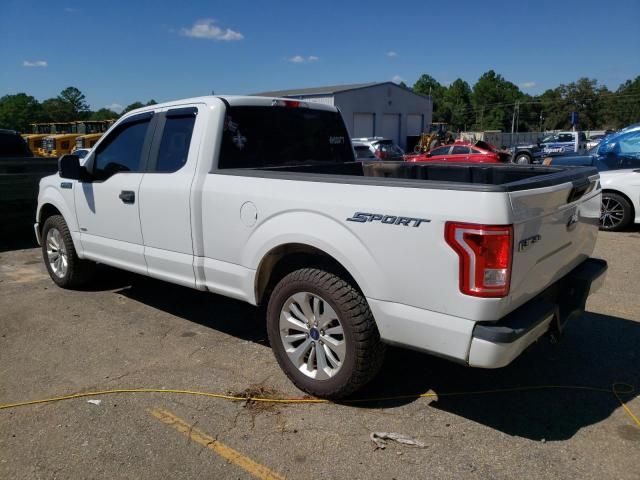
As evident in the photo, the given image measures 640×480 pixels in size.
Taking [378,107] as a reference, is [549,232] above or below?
below

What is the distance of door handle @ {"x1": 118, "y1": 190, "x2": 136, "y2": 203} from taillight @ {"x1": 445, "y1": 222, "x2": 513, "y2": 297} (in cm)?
287

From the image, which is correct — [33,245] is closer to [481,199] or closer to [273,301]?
[273,301]

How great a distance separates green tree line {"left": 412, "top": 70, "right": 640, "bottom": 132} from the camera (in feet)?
356

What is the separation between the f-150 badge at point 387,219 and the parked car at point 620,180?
749 centimetres

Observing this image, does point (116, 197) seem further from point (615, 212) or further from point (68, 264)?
point (615, 212)

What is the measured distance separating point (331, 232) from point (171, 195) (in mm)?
1572

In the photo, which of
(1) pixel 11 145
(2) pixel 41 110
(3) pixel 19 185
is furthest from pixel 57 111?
(3) pixel 19 185

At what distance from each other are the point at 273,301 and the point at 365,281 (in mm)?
804

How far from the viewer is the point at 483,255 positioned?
8.42 feet

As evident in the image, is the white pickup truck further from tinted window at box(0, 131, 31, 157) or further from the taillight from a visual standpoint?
tinted window at box(0, 131, 31, 157)

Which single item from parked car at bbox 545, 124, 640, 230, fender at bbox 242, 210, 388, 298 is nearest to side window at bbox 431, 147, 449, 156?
parked car at bbox 545, 124, 640, 230

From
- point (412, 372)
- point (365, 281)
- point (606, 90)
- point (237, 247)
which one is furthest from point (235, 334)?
point (606, 90)

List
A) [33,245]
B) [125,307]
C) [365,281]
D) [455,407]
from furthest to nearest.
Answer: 1. [33,245]
2. [125,307]
3. [455,407]
4. [365,281]

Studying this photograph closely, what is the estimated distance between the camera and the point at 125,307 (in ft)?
17.5
